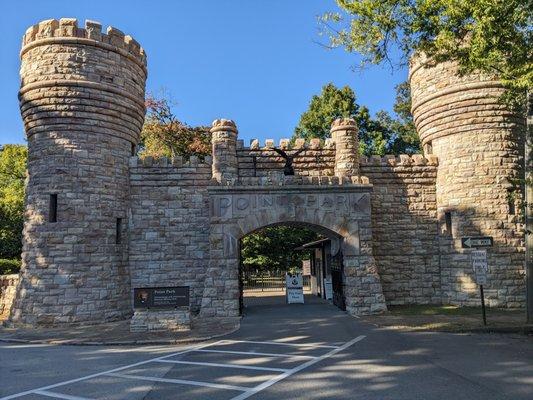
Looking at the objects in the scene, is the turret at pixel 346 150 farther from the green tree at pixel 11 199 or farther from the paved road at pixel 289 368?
the green tree at pixel 11 199

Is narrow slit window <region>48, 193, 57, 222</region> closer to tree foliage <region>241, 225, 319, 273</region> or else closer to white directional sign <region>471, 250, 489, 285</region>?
white directional sign <region>471, 250, 489, 285</region>

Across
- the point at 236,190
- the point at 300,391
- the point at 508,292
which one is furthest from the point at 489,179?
the point at 300,391

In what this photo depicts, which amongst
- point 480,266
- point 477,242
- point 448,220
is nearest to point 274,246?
point 448,220

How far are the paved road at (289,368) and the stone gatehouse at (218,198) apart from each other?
3701 millimetres

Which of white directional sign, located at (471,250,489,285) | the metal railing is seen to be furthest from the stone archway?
the metal railing

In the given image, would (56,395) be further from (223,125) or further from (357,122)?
(357,122)

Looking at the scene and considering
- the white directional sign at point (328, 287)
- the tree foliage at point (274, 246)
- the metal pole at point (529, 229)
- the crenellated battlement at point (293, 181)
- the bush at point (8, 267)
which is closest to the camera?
the metal pole at point (529, 229)

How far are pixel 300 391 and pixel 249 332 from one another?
5.51 meters

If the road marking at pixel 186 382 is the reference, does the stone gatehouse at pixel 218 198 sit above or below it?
above

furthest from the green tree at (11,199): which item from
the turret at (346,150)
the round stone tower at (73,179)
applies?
the turret at (346,150)

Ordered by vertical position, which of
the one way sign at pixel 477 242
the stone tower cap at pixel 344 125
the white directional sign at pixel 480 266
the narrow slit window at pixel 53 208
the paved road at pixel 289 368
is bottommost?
the paved road at pixel 289 368

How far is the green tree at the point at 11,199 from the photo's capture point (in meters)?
26.1

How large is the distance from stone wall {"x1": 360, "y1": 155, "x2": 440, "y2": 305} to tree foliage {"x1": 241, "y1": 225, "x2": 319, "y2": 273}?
14.1 m

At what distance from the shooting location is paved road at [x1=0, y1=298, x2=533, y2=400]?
20.9 feet
